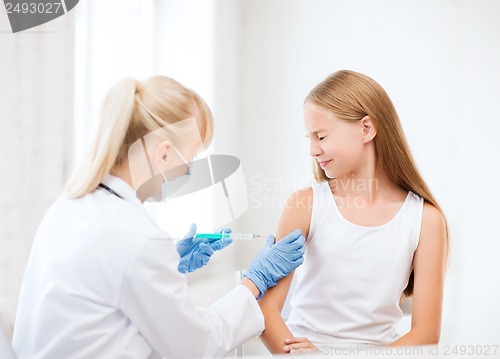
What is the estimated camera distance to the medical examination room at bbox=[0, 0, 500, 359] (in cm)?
128

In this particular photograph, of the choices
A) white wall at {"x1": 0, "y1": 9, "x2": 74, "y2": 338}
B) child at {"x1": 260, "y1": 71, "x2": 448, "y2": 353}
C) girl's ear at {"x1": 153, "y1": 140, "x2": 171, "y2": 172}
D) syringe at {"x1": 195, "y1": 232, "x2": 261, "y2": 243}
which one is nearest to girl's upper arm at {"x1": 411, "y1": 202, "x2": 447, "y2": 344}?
child at {"x1": 260, "y1": 71, "x2": 448, "y2": 353}

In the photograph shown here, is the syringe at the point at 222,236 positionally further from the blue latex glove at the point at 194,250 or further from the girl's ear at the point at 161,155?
the girl's ear at the point at 161,155

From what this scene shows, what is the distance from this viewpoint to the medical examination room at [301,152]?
128 cm

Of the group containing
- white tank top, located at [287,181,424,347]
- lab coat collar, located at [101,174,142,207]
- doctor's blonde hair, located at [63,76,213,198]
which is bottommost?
white tank top, located at [287,181,424,347]

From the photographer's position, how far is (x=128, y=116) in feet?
3.26

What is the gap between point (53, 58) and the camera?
1.36 m

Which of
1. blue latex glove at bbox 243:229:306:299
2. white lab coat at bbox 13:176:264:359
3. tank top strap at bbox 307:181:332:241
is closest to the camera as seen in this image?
white lab coat at bbox 13:176:264:359

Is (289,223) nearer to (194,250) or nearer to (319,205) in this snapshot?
(319,205)

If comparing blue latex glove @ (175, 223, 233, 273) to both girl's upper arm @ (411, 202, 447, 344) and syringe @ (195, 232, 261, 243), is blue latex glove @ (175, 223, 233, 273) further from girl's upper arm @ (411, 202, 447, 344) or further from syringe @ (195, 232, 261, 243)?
girl's upper arm @ (411, 202, 447, 344)

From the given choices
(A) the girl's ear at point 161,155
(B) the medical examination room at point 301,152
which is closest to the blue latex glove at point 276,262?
(B) the medical examination room at point 301,152

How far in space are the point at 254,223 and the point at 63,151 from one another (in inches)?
19.5

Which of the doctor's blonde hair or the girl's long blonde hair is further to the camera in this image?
the girl's long blonde hair

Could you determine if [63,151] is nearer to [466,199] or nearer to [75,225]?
[75,225]

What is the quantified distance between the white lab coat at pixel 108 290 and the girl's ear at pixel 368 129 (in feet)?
1.75
